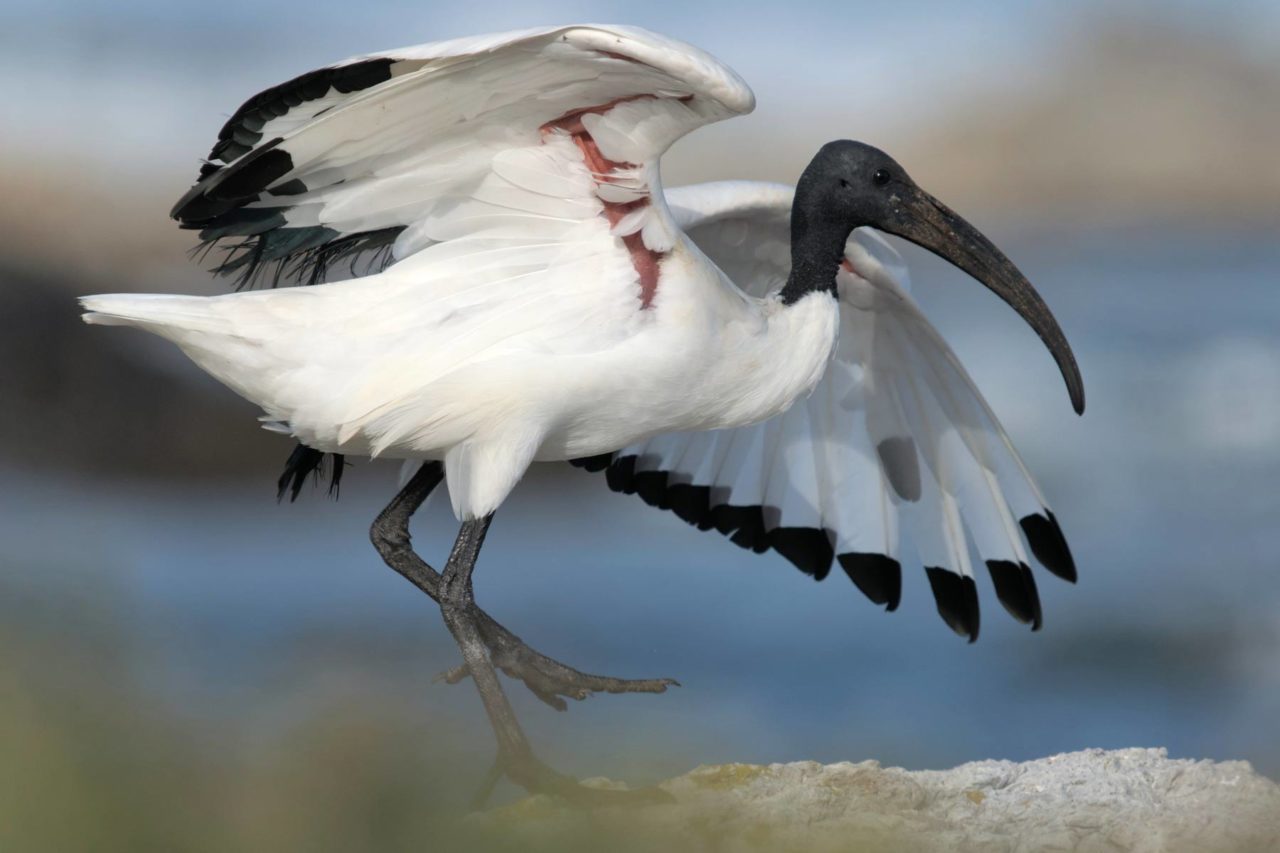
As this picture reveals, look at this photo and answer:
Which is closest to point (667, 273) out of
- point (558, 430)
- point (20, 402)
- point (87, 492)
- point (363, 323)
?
point (558, 430)

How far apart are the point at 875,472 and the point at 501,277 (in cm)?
275

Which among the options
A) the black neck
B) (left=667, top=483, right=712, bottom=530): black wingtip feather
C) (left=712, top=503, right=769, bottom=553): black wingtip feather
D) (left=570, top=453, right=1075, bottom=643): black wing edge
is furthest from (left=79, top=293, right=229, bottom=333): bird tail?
(left=712, top=503, right=769, bottom=553): black wingtip feather

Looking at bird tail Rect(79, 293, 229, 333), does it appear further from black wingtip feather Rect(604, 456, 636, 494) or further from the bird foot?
black wingtip feather Rect(604, 456, 636, 494)

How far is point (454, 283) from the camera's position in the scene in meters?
5.78

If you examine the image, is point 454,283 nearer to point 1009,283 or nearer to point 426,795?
point 1009,283

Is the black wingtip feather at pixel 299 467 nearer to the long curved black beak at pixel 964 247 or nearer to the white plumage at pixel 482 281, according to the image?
the white plumage at pixel 482 281

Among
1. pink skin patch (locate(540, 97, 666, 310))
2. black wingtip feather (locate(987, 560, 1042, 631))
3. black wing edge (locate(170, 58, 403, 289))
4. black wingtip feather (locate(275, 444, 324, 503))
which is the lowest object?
black wingtip feather (locate(275, 444, 324, 503))

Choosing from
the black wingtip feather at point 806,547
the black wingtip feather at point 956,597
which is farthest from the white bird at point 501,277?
the black wingtip feather at point 806,547

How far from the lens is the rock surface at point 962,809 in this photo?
4.91 meters

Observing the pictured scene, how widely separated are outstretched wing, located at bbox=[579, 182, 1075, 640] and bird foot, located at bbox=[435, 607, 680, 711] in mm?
1917

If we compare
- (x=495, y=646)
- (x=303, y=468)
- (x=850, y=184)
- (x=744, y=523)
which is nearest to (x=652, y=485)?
(x=744, y=523)

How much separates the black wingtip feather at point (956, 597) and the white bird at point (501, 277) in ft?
5.35

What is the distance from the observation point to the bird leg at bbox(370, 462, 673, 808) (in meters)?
5.59

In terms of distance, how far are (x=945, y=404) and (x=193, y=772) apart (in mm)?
4830
